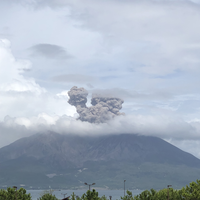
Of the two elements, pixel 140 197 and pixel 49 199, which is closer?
pixel 140 197

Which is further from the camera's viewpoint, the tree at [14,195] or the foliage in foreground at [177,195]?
the tree at [14,195]

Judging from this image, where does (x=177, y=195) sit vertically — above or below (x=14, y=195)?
above

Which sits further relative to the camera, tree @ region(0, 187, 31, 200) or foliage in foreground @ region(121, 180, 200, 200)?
tree @ region(0, 187, 31, 200)

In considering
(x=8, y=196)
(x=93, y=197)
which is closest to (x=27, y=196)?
(x=8, y=196)

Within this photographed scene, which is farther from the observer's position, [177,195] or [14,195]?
[177,195]

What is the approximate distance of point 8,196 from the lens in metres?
77.7

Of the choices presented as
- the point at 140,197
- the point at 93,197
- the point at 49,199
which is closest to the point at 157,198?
the point at 140,197

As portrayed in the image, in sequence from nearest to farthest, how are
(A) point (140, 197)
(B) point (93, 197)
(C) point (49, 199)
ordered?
1. (B) point (93, 197)
2. (A) point (140, 197)
3. (C) point (49, 199)

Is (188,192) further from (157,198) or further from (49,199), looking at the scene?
(49,199)

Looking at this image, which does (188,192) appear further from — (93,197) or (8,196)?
(8,196)

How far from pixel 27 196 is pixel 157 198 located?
29.2 meters

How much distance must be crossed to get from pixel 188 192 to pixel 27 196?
35.4m

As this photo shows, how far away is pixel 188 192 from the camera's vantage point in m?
73.0

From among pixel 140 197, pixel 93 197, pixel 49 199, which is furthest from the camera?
pixel 49 199
